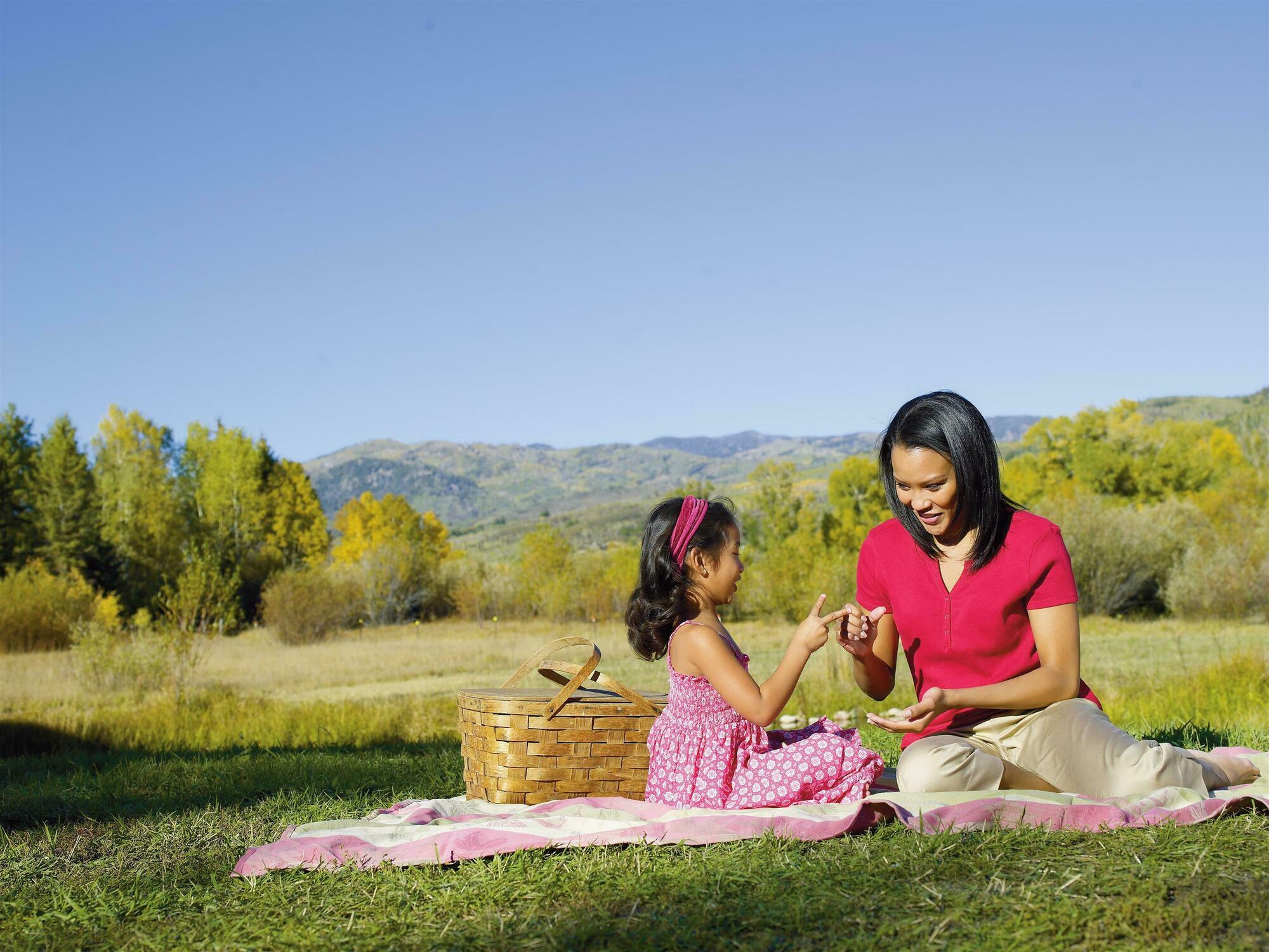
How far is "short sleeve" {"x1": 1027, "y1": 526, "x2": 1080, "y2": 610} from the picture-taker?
11.5 ft

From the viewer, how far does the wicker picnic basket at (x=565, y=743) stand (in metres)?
3.85

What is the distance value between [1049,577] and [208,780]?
376 centimetres

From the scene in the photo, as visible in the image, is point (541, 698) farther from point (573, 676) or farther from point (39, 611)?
point (39, 611)

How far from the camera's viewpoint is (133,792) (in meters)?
4.65

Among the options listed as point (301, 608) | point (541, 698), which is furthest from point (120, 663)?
point (301, 608)

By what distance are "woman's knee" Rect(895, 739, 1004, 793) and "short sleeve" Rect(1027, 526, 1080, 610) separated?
552 mm

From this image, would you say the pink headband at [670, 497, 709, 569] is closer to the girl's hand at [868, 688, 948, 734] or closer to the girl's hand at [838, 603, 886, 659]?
the girl's hand at [838, 603, 886, 659]

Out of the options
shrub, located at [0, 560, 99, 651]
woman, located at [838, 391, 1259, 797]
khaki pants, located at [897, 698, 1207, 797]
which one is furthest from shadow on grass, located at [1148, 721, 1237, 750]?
shrub, located at [0, 560, 99, 651]

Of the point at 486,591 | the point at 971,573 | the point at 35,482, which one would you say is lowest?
the point at 486,591

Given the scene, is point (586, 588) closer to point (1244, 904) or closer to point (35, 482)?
point (35, 482)

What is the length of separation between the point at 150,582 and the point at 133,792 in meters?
31.8

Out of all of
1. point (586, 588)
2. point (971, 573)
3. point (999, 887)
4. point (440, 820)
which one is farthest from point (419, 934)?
point (586, 588)

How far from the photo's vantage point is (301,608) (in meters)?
28.0

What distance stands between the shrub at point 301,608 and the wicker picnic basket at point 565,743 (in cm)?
2553
